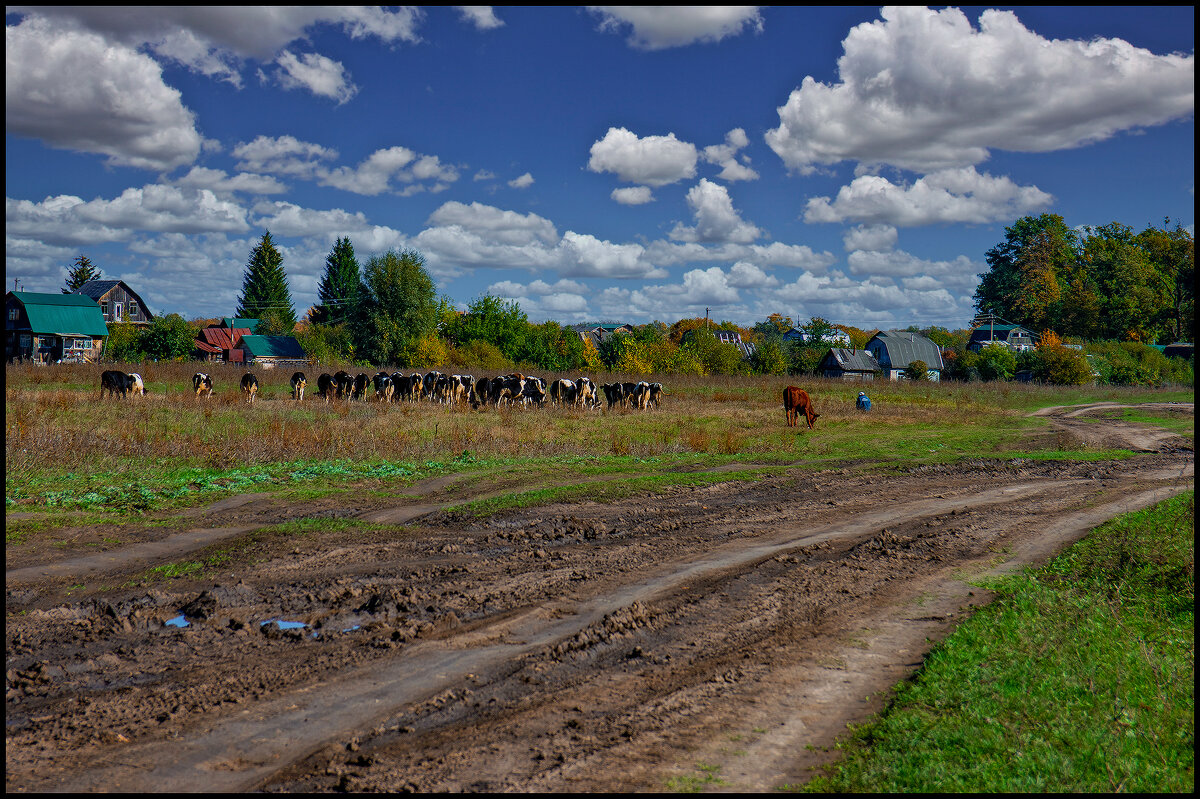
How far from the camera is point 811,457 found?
2072 cm

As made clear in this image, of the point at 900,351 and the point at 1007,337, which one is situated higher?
the point at 1007,337

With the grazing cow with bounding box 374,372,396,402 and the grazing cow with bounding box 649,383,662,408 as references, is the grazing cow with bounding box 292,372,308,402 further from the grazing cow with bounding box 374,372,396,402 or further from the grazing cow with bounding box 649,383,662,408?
the grazing cow with bounding box 649,383,662,408

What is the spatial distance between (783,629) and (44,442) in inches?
583

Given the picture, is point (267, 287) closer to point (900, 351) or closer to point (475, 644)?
point (900, 351)

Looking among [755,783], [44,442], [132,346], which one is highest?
[132,346]

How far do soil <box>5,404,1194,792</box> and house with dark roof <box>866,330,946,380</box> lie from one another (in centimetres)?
7680

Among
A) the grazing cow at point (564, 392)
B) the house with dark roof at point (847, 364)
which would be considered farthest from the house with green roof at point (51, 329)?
the house with dark roof at point (847, 364)

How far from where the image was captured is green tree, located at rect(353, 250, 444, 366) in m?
66.5

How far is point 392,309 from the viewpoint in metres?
67.1

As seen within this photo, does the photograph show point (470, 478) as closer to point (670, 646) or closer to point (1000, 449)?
point (670, 646)

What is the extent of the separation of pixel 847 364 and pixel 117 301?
7884 cm

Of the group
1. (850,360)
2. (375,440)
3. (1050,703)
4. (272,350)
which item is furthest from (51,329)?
(1050,703)

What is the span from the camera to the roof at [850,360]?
77.9 metres

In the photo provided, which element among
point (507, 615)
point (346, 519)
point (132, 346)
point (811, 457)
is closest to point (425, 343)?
point (132, 346)
